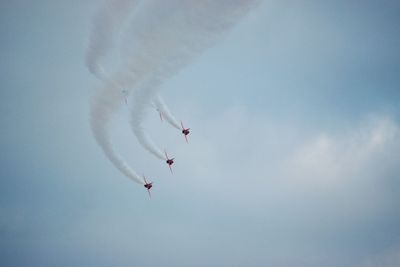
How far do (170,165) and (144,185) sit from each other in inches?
230

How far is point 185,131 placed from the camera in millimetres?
55938

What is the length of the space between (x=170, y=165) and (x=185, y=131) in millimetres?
7229

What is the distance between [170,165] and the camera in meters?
59.2

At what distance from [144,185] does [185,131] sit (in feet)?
41.2

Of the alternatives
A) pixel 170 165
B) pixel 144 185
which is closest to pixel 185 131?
pixel 170 165

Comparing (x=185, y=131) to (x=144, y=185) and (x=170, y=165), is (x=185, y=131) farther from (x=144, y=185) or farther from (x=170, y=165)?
(x=144, y=185)

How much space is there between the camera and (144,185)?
6000 centimetres

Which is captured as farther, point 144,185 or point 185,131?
point 144,185
